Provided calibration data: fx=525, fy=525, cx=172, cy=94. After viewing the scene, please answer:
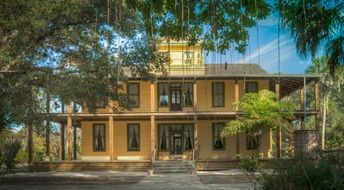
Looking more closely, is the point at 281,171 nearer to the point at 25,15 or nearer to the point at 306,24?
the point at 306,24

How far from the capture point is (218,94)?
34.1m

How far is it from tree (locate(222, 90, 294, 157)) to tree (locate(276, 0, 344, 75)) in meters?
20.1

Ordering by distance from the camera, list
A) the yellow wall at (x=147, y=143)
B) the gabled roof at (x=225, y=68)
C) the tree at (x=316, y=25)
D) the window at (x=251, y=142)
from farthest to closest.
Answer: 1. the yellow wall at (x=147, y=143)
2. the window at (x=251, y=142)
3. the tree at (x=316, y=25)
4. the gabled roof at (x=225, y=68)

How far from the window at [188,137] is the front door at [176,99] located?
1.48 metres

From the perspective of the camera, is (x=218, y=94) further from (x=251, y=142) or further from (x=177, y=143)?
(x=177, y=143)

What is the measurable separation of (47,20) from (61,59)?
8.46ft

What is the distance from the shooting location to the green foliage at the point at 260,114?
28188mm

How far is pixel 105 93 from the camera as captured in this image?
1814 centimetres

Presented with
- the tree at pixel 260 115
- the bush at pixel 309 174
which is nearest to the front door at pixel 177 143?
the tree at pixel 260 115

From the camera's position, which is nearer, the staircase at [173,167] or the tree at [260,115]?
the tree at [260,115]

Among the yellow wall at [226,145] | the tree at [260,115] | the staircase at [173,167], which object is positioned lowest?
the staircase at [173,167]

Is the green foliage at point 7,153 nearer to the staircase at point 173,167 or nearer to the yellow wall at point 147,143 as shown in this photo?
the staircase at point 173,167

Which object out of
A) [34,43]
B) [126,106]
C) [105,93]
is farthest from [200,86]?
[34,43]

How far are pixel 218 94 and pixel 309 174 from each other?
1067 inches
